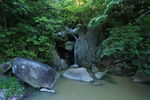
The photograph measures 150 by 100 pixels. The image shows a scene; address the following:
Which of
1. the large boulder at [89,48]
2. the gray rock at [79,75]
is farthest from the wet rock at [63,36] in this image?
the gray rock at [79,75]

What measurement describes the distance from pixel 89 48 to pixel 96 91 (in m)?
2.67

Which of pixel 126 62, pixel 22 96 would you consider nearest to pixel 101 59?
pixel 126 62

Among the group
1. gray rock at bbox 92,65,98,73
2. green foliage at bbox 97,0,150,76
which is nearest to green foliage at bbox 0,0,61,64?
gray rock at bbox 92,65,98,73

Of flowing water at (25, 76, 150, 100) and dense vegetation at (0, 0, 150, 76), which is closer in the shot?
flowing water at (25, 76, 150, 100)

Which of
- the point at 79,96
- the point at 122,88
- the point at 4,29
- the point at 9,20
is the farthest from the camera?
the point at 9,20

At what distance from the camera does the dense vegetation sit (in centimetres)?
407

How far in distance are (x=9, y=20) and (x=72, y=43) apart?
3.02 metres

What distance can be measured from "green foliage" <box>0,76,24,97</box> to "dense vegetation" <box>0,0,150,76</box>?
1.12m

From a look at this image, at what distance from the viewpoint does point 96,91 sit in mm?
4156

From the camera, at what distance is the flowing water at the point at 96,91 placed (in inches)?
147

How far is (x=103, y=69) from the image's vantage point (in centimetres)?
609

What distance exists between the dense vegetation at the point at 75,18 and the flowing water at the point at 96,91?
663 millimetres

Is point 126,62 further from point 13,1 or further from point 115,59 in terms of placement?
point 13,1

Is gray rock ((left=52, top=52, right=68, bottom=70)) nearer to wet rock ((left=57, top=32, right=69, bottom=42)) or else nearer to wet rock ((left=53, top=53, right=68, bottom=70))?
wet rock ((left=53, top=53, right=68, bottom=70))
